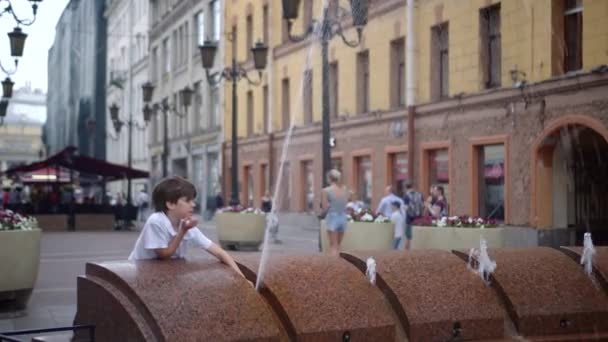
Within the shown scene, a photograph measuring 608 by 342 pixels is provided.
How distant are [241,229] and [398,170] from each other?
22.6 ft

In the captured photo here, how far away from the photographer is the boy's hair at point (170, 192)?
526 centimetres

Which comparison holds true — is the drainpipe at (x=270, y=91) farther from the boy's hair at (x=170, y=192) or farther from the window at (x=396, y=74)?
the boy's hair at (x=170, y=192)

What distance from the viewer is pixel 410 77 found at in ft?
84.3

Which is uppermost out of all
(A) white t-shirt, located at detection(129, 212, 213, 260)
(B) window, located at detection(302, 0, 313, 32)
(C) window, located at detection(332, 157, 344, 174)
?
(B) window, located at detection(302, 0, 313, 32)

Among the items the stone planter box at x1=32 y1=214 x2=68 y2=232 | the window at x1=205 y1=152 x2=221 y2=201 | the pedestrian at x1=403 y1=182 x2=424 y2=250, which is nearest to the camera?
the pedestrian at x1=403 y1=182 x2=424 y2=250

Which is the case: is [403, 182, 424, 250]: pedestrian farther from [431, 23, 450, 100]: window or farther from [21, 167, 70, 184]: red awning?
[21, 167, 70, 184]: red awning

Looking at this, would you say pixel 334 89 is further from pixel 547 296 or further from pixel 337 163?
pixel 547 296

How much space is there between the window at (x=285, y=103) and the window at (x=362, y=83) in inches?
277

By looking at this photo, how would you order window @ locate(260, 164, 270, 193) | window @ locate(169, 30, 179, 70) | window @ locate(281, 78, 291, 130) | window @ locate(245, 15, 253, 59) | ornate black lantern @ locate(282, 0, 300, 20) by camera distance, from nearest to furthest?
ornate black lantern @ locate(282, 0, 300, 20)
window @ locate(281, 78, 291, 130)
window @ locate(260, 164, 270, 193)
window @ locate(245, 15, 253, 59)
window @ locate(169, 30, 179, 70)

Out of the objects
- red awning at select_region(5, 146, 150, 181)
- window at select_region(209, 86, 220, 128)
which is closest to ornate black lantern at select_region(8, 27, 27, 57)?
red awning at select_region(5, 146, 150, 181)

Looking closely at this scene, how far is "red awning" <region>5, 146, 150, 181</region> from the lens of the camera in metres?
33.0

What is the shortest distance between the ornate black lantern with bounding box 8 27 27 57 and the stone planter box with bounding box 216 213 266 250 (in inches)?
241

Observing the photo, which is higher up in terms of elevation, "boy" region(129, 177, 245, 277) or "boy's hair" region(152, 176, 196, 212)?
"boy's hair" region(152, 176, 196, 212)

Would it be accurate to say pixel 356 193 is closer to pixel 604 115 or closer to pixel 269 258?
pixel 604 115
